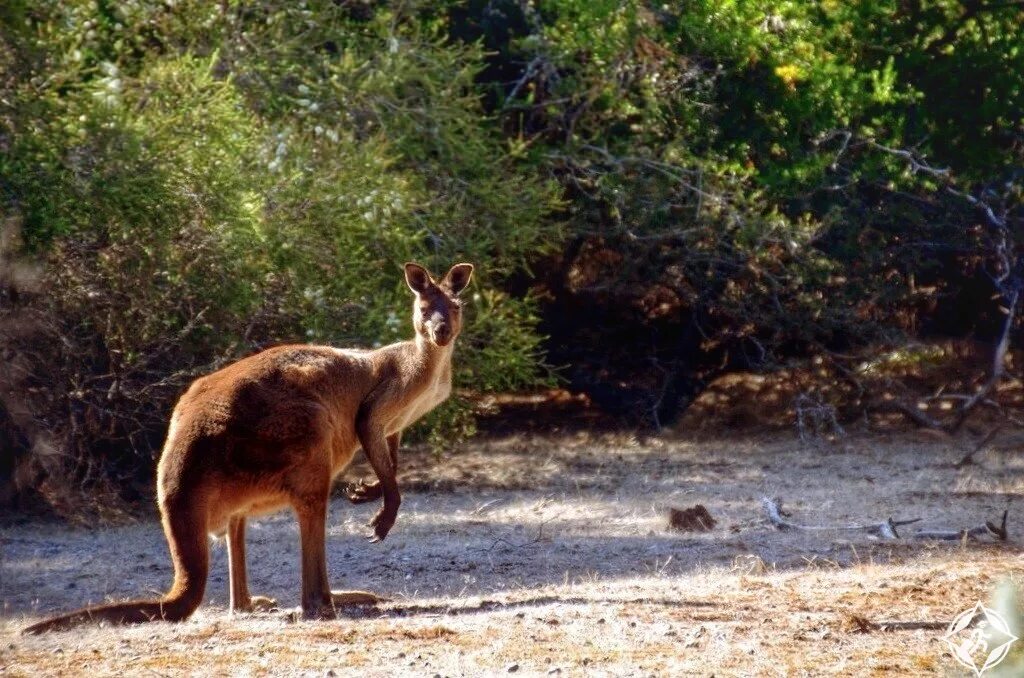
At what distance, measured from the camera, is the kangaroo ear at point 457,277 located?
6.73 m

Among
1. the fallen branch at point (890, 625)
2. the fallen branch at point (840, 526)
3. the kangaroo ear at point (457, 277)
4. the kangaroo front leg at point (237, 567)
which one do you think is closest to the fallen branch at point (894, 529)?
the fallen branch at point (840, 526)

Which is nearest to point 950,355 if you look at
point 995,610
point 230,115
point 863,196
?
point 863,196

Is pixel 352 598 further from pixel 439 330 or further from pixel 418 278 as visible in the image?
pixel 418 278

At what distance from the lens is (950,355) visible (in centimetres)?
1302

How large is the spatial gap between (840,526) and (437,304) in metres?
3.04

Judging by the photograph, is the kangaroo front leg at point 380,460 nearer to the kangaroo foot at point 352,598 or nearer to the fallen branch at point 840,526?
the kangaroo foot at point 352,598

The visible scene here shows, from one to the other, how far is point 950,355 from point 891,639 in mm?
8405

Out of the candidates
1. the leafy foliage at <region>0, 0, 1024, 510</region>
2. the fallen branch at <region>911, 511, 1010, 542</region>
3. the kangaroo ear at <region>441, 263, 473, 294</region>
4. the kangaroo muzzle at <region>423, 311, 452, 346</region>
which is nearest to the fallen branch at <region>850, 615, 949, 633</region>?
the kangaroo muzzle at <region>423, 311, 452, 346</region>

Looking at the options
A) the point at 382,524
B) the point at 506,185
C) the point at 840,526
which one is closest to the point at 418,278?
the point at 382,524

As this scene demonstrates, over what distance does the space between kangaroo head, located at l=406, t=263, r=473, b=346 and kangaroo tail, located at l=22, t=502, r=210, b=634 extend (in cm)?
148

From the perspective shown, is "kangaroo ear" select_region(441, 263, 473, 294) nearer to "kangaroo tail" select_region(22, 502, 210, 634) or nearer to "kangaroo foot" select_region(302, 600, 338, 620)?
"kangaroo foot" select_region(302, 600, 338, 620)

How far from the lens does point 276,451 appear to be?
224 inches

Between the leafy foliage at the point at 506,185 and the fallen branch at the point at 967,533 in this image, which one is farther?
the leafy foliage at the point at 506,185

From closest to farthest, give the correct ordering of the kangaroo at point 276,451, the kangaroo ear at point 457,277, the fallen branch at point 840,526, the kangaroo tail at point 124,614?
the kangaroo tail at point 124,614 < the kangaroo at point 276,451 < the kangaroo ear at point 457,277 < the fallen branch at point 840,526
